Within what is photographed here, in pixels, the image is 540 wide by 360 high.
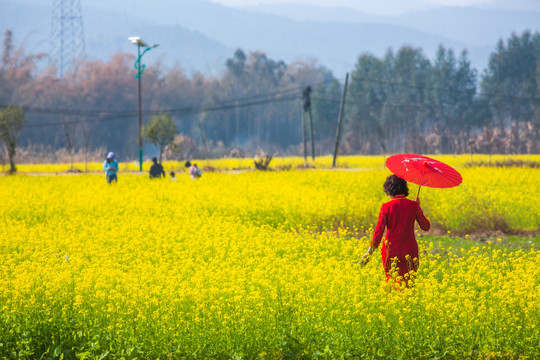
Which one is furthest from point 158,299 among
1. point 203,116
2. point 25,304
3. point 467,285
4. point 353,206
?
point 203,116

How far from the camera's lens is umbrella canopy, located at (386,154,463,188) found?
6562mm

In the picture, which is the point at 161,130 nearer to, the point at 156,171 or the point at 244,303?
the point at 156,171

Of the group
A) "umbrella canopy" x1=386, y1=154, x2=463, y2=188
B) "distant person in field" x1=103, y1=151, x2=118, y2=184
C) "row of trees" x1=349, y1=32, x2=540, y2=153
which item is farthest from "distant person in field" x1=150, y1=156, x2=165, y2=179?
"row of trees" x1=349, y1=32, x2=540, y2=153

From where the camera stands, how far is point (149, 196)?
17453 millimetres

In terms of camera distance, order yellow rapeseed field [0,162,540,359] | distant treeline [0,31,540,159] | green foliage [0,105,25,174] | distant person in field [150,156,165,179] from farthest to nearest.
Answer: distant treeline [0,31,540,159]
green foliage [0,105,25,174]
distant person in field [150,156,165,179]
yellow rapeseed field [0,162,540,359]

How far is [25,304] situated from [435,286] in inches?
167

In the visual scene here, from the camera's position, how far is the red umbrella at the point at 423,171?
656 cm

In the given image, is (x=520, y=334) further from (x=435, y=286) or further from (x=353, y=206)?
(x=353, y=206)

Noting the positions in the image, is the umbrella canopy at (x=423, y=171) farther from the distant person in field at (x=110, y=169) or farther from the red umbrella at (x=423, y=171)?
the distant person in field at (x=110, y=169)

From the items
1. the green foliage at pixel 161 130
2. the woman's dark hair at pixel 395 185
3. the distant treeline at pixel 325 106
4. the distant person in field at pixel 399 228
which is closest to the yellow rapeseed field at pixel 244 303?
the distant person in field at pixel 399 228

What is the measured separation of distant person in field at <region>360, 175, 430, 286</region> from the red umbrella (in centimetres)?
12

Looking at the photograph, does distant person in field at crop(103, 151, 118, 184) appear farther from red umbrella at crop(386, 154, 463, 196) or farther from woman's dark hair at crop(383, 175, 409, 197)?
woman's dark hair at crop(383, 175, 409, 197)

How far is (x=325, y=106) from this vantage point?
8600 cm

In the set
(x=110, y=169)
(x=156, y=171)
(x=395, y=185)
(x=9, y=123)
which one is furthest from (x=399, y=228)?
(x=9, y=123)
